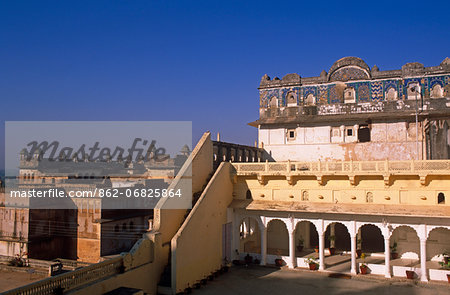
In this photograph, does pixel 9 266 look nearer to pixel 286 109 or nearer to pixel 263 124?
pixel 263 124

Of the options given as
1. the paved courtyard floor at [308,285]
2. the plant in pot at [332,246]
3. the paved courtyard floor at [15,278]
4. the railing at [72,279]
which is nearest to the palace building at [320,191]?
the railing at [72,279]

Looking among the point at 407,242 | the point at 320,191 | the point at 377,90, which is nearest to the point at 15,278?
the point at 320,191

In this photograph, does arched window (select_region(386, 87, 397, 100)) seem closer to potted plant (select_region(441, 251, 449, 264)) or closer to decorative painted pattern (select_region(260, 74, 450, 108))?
decorative painted pattern (select_region(260, 74, 450, 108))

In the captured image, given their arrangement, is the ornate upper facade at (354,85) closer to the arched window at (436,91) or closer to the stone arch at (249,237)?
the arched window at (436,91)

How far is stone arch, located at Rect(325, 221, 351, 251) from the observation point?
23513mm

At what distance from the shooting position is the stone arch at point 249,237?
905 inches

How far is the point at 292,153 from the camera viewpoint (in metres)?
26.9

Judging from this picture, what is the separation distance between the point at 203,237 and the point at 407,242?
12.1 m

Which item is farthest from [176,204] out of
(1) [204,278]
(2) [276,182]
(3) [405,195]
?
(3) [405,195]

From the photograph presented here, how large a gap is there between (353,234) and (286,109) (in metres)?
11.9

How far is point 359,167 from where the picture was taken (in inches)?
739

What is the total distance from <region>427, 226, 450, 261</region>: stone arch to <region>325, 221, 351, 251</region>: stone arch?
478cm

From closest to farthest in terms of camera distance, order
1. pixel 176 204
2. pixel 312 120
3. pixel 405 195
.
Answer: pixel 176 204 < pixel 405 195 < pixel 312 120

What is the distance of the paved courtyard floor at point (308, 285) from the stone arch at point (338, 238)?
17.7ft
